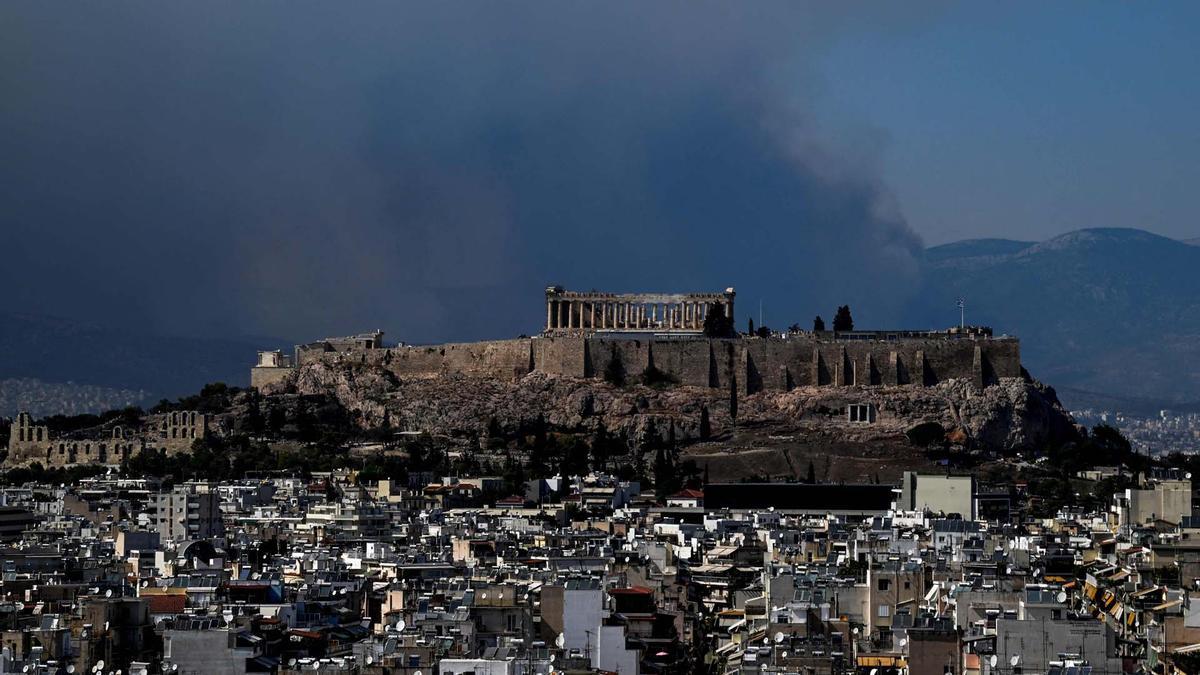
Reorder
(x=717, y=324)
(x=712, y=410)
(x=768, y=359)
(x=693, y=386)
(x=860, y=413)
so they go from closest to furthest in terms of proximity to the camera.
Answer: (x=860, y=413) → (x=712, y=410) → (x=693, y=386) → (x=768, y=359) → (x=717, y=324)

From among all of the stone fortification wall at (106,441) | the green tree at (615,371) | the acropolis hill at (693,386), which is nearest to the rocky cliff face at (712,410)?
the acropolis hill at (693,386)

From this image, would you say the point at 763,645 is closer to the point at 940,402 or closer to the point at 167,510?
the point at 167,510

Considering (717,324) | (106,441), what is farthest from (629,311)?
(106,441)

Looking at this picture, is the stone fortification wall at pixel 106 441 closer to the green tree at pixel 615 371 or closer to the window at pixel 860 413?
the green tree at pixel 615 371

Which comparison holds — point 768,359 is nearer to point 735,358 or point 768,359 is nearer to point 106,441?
point 735,358

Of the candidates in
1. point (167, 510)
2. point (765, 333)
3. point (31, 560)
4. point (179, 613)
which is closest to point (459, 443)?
point (765, 333)
